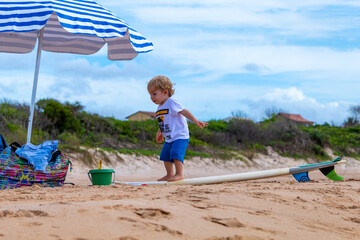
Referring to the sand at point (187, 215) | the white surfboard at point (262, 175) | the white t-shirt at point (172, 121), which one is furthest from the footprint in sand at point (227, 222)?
the white t-shirt at point (172, 121)

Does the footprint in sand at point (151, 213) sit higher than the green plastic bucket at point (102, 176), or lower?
higher

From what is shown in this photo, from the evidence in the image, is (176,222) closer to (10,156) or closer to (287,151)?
(10,156)

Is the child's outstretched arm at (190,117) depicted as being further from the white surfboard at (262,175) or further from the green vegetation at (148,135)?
the green vegetation at (148,135)

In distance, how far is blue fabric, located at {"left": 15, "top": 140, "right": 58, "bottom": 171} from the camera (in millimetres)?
5646

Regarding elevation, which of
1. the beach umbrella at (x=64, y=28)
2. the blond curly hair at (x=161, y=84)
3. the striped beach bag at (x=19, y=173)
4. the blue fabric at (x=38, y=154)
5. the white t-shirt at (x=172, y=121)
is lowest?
the striped beach bag at (x=19, y=173)

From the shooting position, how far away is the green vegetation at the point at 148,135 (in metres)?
11.4

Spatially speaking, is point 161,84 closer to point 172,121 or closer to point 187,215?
point 172,121

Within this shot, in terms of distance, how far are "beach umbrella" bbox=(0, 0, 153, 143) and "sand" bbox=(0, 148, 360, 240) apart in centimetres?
198

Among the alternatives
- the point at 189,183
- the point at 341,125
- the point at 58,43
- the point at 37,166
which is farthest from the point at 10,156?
the point at 341,125

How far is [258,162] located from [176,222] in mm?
10861

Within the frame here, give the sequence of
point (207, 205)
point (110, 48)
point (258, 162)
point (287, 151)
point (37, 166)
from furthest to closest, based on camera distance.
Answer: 1. point (287, 151)
2. point (258, 162)
3. point (110, 48)
4. point (37, 166)
5. point (207, 205)

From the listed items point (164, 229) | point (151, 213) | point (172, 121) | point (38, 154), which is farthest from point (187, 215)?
point (38, 154)

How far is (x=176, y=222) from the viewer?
3240 mm

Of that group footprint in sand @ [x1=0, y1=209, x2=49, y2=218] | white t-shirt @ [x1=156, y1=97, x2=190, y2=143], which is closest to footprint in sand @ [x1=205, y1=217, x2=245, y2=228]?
footprint in sand @ [x1=0, y1=209, x2=49, y2=218]
